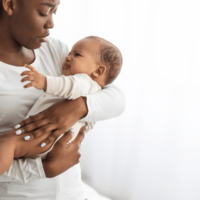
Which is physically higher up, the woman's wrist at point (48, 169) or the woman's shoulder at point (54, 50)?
the woman's shoulder at point (54, 50)

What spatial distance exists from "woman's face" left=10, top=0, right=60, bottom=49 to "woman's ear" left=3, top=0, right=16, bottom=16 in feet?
0.05

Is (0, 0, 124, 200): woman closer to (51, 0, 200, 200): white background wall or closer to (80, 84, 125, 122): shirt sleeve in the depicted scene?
(80, 84, 125, 122): shirt sleeve

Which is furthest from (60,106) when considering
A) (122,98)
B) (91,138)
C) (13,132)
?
(91,138)

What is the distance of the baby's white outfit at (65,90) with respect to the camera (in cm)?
101

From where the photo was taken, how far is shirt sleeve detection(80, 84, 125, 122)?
1146 mm

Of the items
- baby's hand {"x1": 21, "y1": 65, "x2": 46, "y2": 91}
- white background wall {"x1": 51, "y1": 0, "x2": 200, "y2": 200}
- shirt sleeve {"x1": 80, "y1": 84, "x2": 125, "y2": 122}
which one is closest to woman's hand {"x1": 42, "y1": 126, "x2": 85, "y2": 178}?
shirt sleeve {"x1": 80, "y1": 84, "x2": 125, "y2": 122}

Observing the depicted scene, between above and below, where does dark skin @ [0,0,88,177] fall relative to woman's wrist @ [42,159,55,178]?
above

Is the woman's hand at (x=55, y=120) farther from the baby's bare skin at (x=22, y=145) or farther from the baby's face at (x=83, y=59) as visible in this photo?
the baby's face at (x=83, y=59)

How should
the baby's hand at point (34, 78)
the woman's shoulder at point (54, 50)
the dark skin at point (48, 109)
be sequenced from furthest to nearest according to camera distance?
the woman's shoulder at point (54, 50)
the dark skin at point (48, 109)
the baby's hand at point (34, 78)

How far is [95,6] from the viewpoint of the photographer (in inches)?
91.0

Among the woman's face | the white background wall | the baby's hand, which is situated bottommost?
the white background wall

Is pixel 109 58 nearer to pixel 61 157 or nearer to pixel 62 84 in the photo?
pixel 62 84

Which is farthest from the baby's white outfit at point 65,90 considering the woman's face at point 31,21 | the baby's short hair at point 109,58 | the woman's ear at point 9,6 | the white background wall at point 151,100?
the white background wall at point 151,100

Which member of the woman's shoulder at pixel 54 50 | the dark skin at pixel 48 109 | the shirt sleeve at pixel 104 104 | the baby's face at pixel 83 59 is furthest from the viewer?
the woman's shoulder at pixel 54 50
